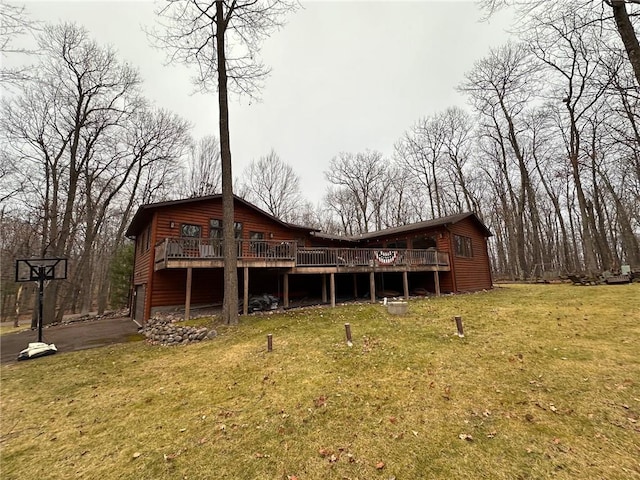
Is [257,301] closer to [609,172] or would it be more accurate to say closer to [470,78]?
[470,78]

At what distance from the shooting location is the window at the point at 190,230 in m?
12.3

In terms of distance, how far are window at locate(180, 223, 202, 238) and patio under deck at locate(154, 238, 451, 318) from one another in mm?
1198

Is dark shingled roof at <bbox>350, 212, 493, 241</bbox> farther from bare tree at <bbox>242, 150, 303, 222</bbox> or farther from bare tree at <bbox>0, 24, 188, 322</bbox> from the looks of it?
bare tree at <bbox>0, 24, 188, 322</bbox>

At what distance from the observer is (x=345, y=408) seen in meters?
3.98

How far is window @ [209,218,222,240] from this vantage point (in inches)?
517

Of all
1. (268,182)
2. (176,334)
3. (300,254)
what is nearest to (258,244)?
(300,254)

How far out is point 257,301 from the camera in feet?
38.5

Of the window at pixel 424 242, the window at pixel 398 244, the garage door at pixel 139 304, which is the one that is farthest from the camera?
the window at pixel 398 244

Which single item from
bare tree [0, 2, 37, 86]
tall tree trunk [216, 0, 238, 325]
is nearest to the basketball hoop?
tall tree trunk [216, 0, 238, 325]

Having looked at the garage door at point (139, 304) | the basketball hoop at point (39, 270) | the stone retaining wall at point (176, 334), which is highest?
the basketball hoop at point (39, 270)

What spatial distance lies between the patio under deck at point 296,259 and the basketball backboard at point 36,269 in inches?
120

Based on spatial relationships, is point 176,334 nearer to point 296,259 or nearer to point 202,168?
point 296,259

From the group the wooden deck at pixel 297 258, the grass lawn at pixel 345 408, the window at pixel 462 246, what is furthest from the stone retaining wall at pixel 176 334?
the window at pixel 462 246

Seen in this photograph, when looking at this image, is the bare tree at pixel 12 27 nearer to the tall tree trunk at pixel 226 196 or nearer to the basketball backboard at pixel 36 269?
the tall tree trunk at pixel 226 196
